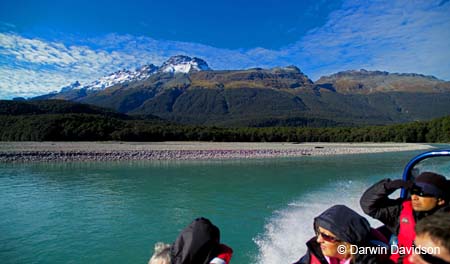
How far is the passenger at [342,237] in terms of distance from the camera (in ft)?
7.66

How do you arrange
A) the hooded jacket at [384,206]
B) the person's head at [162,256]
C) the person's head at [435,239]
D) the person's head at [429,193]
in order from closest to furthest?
1. the person's head at [435,239]
2. the person's head at [162,256]
3. the person's head at [429,193]
4. the hooded jacket at [384,206]

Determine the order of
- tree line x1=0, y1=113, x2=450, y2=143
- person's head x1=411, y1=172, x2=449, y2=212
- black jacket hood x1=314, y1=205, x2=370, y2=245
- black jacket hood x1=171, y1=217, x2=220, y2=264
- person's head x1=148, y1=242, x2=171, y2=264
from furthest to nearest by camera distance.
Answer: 1. tree line x1=0, y1=113, x2=450, y2=143
2. person's head x1=411, y1=172, x2=449, y2=212
3. person's head x1=148, y1=242, x2=171, y2=264
4. black jacket hood x1=171, y1=217, x2=220, y2=264
5. black jacket hood x1=314, y1=205, x2=370, y2=245

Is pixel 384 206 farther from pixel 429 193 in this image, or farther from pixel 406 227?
pixel 429 193

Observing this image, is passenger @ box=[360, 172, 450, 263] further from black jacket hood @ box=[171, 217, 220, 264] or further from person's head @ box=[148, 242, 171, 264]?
person's head @ box=[148, 242, 171, 264]

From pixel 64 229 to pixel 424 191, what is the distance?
10318 mm

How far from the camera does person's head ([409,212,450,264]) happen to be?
1646 mm

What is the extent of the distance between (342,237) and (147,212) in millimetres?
10749

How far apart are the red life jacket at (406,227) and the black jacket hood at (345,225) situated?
927 millimetres

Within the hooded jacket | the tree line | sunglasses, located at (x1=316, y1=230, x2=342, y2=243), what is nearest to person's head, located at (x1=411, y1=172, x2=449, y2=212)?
the hooded jacket

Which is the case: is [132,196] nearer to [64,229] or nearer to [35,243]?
[64,229]

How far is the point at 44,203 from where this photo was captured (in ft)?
44.7

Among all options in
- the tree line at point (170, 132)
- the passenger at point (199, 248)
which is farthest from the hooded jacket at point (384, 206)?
the tree line at point (170, 132)

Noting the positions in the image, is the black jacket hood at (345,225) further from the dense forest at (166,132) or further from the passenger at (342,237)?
the dense forest at (166,132)

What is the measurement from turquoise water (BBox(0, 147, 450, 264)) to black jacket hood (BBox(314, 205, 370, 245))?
5.10m
